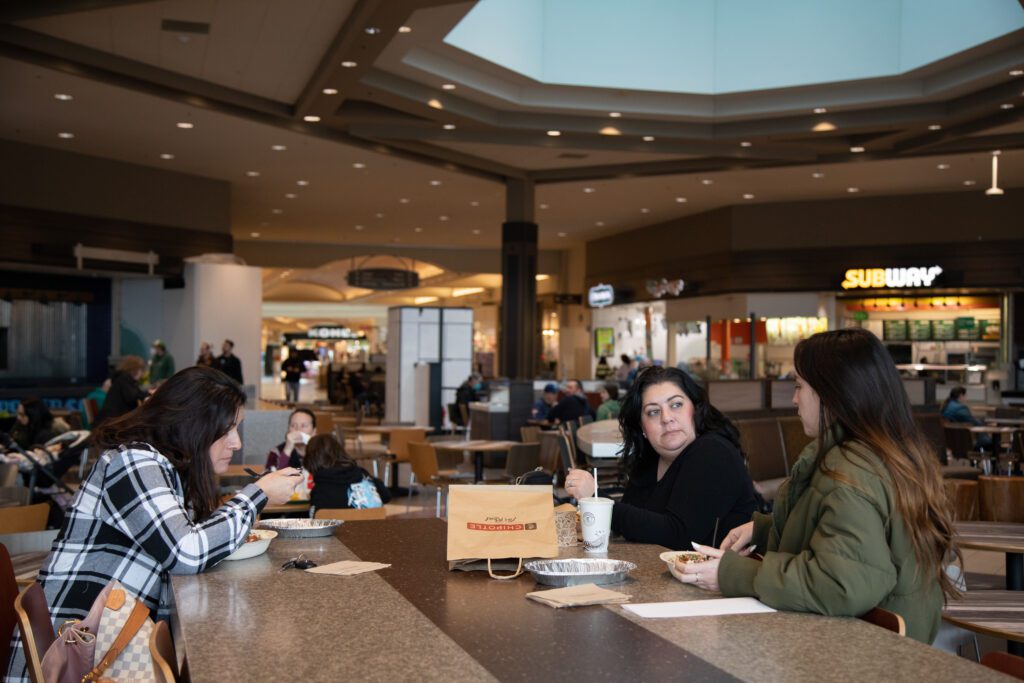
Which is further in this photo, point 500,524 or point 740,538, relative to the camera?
point 740,538

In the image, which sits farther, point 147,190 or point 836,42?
point 147,190

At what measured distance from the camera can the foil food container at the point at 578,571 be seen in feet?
7.43

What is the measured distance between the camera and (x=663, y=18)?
1283 centimetres

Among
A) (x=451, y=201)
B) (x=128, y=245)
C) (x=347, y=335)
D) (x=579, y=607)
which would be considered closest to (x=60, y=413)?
(x=128, y=245)

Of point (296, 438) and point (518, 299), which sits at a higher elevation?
point (518, 299)

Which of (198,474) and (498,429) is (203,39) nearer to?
(498,429)

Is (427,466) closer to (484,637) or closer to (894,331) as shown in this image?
(484,637)

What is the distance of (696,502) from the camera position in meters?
3.02

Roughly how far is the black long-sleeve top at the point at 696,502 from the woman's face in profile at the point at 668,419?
0.13 feet

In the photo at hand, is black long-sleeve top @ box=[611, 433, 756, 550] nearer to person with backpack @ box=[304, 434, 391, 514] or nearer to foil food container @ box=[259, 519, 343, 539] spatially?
foil food container @ box=[259, 519, 343, 539]

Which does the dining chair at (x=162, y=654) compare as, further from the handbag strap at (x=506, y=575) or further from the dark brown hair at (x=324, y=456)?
the dark brown hair at (x=324, y=456)

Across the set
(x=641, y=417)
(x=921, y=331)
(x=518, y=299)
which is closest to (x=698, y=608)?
(x=641, y=417)

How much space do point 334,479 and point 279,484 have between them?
2.78 meters

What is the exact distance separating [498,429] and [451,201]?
5.73 meters
